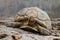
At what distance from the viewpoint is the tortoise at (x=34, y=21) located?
3310 mm

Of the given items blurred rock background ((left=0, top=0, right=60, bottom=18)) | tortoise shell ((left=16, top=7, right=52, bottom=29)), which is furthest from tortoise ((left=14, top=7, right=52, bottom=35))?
blurred rock background ((left=0, top=0, right=60, bottom=18))

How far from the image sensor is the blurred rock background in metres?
4.46

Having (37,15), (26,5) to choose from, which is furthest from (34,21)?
(26,5)

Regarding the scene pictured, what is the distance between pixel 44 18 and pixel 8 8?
4.35ft

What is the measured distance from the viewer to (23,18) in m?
3.41

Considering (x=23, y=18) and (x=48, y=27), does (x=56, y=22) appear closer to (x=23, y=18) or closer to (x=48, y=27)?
(x=48, y=27)

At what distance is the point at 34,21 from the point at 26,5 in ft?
4.13

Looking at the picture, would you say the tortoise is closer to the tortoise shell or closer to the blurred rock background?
the tortoise shell

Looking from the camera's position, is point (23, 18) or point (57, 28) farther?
point (57, 28)

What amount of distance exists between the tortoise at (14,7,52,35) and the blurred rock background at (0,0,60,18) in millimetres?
1015

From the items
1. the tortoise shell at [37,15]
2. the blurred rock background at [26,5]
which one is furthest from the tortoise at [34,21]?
the blurred rock background at [26,5]

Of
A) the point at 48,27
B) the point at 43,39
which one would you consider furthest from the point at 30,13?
the point at 43,39

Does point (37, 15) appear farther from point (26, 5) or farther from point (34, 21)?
point (26, 5)

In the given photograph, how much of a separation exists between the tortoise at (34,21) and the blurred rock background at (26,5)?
3.33ft
